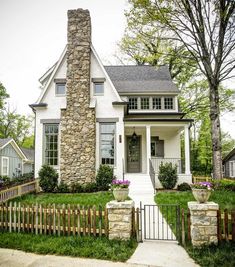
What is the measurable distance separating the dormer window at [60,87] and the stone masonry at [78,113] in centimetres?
88

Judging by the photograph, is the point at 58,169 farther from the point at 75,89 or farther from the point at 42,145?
the point at 75,89

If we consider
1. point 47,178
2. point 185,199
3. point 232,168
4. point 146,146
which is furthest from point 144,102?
point 232,168

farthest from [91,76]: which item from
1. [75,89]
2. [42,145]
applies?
[42,145]

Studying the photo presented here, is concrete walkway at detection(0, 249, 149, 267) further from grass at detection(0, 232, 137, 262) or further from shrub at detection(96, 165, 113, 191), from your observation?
shrub at detection(96, 165, 113, 191)

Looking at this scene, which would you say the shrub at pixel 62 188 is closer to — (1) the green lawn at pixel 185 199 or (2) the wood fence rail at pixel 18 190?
(2) the wood fence rail at pixel 18 190

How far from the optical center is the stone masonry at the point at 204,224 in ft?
18.2

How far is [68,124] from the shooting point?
13578 mm

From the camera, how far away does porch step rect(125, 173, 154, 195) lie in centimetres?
1223

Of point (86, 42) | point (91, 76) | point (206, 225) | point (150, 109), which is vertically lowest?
point (206, 225)

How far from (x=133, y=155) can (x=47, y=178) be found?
20.0 feet

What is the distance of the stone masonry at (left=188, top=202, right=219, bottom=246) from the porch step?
6503 mm

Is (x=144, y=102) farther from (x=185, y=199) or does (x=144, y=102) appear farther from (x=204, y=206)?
(x=204, y=206)

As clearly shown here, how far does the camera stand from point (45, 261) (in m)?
4.84

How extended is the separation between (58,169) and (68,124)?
269cm
